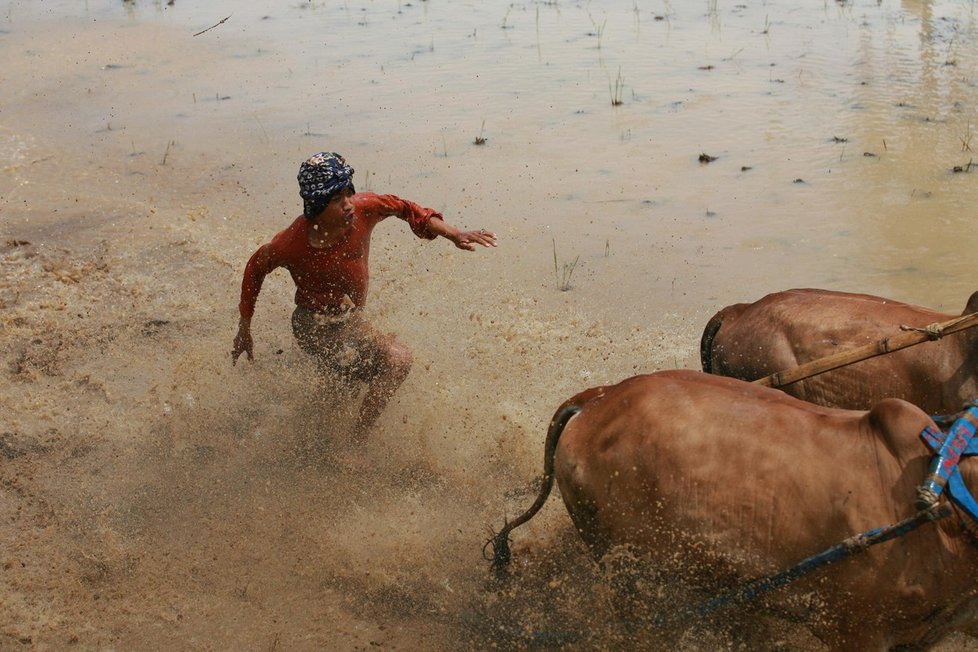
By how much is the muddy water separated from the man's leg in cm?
19

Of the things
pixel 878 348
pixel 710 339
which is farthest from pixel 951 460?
pixel 710 339

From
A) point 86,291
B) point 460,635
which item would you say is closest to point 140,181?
point 86,291

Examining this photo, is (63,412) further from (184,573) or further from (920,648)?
(920,648)

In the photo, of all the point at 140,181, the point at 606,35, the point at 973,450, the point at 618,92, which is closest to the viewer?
the point at 973,450

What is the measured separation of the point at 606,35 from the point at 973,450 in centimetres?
947

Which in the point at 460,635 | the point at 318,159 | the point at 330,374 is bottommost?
the point at 460,635

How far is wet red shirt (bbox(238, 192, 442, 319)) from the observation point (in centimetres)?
506

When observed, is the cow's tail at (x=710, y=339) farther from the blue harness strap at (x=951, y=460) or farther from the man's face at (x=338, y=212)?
the man's face at (x=338, y=212)

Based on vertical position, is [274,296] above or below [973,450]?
below

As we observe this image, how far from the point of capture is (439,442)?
17.9 feet

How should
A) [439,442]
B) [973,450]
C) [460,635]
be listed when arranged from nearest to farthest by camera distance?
[973,450], [460,635], [439,442]

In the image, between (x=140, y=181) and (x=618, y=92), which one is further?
(x=618, y=92)

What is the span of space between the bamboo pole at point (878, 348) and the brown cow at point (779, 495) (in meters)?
0.31

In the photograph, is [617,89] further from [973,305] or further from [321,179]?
[973,305]
